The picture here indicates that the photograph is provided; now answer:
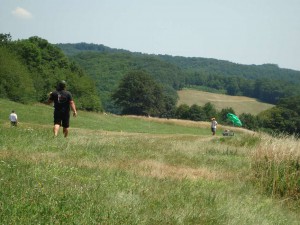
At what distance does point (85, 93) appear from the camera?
7525 cm

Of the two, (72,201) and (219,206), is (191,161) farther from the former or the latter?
(72,201)

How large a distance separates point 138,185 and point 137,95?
288ft

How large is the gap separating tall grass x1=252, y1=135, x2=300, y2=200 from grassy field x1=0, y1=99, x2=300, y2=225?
25mm

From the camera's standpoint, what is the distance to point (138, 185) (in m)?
6.93

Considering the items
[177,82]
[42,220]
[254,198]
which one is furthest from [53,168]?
[177,82]

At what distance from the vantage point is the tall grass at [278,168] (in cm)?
947

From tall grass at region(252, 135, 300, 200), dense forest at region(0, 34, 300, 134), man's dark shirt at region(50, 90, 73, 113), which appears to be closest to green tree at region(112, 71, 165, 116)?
dense forest at region(0, 34, 300, 134)

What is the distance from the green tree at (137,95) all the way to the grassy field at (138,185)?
8115 cm

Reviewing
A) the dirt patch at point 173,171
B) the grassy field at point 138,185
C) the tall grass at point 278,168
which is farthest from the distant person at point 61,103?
the tall grass at point 278,168

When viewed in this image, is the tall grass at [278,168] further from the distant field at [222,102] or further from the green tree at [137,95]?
the distant field at [222,102]

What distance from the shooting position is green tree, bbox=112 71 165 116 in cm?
9400

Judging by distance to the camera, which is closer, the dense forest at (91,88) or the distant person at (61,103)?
the distant person at (61,103)

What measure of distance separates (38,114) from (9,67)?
44.0ft

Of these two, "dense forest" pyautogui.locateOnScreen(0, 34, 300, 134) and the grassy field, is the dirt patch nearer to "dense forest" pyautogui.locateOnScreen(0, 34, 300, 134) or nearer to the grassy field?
the grassy field
